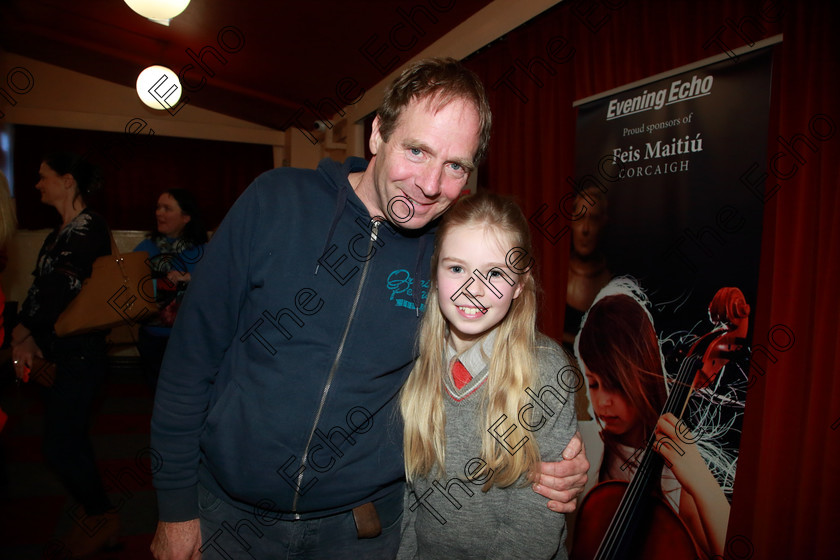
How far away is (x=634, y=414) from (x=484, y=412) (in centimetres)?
109

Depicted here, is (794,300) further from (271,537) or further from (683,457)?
(271,537)

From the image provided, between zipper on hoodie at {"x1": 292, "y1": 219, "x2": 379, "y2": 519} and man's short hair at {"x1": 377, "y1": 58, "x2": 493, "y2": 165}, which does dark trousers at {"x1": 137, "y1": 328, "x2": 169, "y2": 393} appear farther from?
man's short hair at {"x1": 377, "y1": 58, "x2": 493, "y2": 165}

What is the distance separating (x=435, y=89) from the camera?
1.15 meters

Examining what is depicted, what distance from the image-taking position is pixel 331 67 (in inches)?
169

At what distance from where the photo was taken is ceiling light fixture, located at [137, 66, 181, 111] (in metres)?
4.68

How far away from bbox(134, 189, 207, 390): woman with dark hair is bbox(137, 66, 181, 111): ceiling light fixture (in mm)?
1973

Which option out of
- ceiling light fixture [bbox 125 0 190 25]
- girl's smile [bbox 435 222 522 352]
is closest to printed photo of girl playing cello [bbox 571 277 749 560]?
girl's smile [bbox 435 222 522 352]

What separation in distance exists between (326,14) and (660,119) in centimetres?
250

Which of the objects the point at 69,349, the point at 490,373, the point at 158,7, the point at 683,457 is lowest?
the point at 683,457

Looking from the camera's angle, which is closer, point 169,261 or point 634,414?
point 634,414

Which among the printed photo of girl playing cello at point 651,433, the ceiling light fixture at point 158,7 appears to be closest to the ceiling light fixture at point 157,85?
the ceiling light fixture at point 158,7

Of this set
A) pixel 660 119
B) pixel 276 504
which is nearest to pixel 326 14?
pixel 660 119

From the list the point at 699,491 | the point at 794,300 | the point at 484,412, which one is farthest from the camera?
the point at 699,491

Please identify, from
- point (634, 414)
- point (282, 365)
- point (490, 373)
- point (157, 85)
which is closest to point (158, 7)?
point (157, 85)
